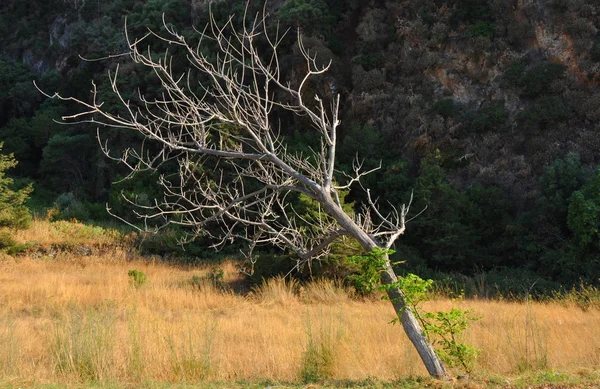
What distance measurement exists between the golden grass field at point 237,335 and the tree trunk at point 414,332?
869 mm

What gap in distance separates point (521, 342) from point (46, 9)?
4075 cm

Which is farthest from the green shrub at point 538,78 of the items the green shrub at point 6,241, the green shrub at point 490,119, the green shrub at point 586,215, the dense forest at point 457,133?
the green shrub at point 6,241

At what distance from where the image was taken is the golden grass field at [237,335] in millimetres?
6711

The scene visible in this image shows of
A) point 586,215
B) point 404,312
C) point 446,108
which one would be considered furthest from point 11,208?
point 404,312

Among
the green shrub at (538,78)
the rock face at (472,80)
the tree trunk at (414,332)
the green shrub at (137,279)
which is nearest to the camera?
the tree trunk at (414,332)

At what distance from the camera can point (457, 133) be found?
20.3 m

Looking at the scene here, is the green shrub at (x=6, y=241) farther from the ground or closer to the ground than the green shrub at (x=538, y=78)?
closer to the ground

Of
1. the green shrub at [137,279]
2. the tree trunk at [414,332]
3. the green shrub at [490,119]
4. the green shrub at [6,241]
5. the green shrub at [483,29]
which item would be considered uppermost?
the green shrub at [483,29]

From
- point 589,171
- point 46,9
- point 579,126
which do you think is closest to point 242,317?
point 589,171

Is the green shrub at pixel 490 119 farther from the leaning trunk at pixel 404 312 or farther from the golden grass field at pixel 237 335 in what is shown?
the leaning trunk at pixel 404 312

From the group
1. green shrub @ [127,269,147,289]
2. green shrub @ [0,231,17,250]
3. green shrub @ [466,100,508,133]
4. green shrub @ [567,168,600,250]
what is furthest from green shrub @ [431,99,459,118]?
green shrub @ [0,231,17,250]

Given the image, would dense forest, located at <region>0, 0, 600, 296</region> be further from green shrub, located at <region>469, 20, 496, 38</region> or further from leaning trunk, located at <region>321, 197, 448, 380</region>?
leaning trunk, located at <region>321, 197, 448, 380</region>

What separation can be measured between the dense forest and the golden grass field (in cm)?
214

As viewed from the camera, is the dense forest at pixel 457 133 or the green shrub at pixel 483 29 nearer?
the dense forest at pixel 457 133
